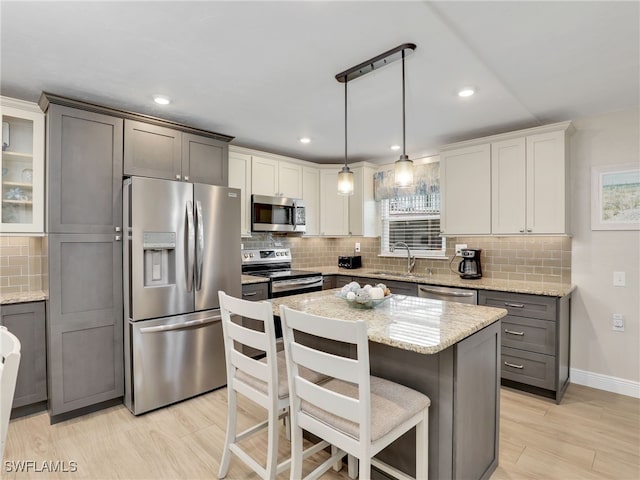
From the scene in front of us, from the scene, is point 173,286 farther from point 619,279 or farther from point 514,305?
point 619,279

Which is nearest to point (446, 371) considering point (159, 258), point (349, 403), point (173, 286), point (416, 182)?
point (349, 403)

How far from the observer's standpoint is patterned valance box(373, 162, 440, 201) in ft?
13.6

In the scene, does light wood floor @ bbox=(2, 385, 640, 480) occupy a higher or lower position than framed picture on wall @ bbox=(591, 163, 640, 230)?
lower

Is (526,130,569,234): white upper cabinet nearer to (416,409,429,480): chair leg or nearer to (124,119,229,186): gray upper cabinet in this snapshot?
(416,409,429,480): chair leg

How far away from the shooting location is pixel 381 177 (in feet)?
15.1

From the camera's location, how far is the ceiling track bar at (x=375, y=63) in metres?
1.96

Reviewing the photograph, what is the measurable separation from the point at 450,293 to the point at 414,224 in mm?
1350

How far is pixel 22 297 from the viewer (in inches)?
100

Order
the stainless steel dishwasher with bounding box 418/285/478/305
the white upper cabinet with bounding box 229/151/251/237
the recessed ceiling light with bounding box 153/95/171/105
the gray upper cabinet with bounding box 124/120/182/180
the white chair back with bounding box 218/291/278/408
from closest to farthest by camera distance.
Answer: the white chair back with bounding box 218/291/278/408
the recessed ceiling light with bounding box 153/95/171/105
the gray upper cabinet with bounding box 124/120/182/180
the stainless steel dishwasher with bounding box 418/285/478/305
the white upper cabinet with bounding box 229/151/251/237

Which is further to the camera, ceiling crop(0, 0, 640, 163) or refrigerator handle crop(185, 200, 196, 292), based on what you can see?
refrigerator handle crop(185, 200, 196, 292)

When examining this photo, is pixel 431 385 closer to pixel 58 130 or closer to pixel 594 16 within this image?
pixel 594 16

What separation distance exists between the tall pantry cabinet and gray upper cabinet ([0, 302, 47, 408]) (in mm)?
136

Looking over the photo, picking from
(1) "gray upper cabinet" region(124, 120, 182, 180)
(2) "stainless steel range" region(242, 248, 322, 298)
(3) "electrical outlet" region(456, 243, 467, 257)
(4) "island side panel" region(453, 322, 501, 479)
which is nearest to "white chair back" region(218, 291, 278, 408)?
(4) "island side panel" region(453, 322, 501, 479)

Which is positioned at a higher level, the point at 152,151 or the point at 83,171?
the point at 152,151
